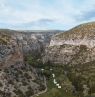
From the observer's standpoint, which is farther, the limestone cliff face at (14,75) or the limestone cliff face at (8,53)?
the limestone cliff face at (8,53)

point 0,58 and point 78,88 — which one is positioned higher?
point 0,58

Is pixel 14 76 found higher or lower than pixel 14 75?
lower

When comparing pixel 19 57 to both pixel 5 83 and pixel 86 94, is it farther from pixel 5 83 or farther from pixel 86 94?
pixel 86 94

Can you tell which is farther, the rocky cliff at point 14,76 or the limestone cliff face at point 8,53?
the limestone cliff face at point 8,53

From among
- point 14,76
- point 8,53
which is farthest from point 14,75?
point 8,53

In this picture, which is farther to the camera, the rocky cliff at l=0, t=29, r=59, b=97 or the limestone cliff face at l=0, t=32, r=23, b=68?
the limestone cliff face at l=0, t=32, r=23, b=68

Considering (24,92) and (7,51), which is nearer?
(24,92)

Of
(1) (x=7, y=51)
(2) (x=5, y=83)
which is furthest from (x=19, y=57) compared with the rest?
(2) (x=5, y=83)

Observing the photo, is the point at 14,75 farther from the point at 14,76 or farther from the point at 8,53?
the point at 8,53

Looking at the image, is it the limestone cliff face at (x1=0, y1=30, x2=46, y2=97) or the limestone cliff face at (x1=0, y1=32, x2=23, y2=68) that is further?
the limestone cliff face at (x1=0, y1=32, x2=23, y2=68)

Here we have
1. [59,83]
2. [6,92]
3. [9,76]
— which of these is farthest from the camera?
[59,83]

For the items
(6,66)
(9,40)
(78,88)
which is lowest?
(78,88)
